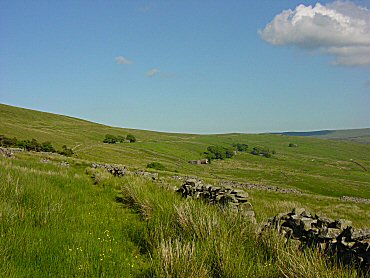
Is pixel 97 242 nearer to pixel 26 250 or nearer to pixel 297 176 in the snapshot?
pixel 26 250

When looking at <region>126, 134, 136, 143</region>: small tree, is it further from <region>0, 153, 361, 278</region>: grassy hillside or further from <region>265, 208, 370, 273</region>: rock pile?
<region>265, 208, 370, 273</region>: rock pile

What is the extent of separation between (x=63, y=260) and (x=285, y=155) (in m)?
205

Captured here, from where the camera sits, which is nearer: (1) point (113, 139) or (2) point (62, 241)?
(2) point (62, 241)

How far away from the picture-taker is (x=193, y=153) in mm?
161000

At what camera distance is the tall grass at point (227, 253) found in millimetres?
4449

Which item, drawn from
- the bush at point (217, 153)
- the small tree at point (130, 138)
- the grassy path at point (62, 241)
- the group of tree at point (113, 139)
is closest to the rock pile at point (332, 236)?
Result: the grassy path at point (62, 241)

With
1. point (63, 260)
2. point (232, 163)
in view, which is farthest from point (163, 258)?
point (232, 163)

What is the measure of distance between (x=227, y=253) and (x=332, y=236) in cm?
268

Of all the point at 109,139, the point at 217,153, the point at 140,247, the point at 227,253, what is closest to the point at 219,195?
the point at 140,247

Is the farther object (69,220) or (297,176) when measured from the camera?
(297,176)

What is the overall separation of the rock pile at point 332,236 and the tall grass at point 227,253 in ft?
1.42

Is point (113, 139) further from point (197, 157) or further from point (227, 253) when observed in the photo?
point (227, 253)

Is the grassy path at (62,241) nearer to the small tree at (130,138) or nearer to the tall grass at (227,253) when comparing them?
the tall grass at (227,253)

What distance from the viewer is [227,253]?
4.89 m
